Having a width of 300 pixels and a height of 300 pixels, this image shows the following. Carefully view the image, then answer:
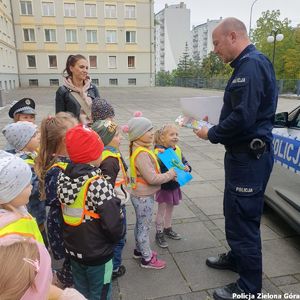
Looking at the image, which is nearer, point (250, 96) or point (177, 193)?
point (250, 96)

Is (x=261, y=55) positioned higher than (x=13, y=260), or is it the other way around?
(x=261, y=55)

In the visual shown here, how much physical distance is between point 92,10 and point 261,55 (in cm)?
4010

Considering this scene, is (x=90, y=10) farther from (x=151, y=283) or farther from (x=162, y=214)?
(x=151, y=283)

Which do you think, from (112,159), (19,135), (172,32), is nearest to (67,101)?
(19,135)

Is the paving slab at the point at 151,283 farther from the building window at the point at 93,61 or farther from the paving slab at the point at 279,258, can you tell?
the building window at the point at 93,61

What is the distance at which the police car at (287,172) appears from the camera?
2998 mm

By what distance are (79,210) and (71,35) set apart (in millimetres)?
39887

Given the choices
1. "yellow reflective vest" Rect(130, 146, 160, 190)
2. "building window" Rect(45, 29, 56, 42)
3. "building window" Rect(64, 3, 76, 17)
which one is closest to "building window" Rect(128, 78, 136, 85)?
"building window" Rect(45, 29, 56, 42)

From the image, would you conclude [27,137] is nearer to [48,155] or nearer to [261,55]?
[48,155]

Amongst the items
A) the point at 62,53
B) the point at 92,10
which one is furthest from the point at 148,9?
Answer: the point at 62,53

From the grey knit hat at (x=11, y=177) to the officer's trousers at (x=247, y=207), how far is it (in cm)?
149

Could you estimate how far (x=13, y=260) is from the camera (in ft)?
3.33

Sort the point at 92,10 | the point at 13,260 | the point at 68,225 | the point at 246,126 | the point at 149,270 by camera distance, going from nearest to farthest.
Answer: the point at 13,260 → the point at 68,225 → the point at 246,126 → the point at 149,270 → the point at 92,10

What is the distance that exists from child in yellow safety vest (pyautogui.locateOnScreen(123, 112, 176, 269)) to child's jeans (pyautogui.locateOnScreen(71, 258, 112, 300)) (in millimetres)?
766
